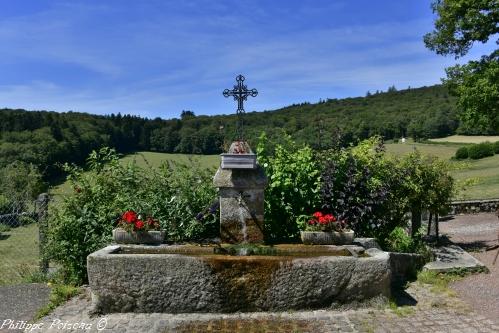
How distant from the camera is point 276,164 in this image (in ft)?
27.9

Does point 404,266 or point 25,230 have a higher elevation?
point 25,230

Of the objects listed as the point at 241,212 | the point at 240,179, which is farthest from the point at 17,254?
the point at 240,179

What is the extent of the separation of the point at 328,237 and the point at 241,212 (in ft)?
4.48

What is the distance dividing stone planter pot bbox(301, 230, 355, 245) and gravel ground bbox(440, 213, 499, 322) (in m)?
1.76

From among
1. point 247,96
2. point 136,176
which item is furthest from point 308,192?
point 136,176

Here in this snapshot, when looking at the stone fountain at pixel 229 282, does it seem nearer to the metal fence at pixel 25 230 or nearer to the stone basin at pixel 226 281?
the stone basin at pixel 226 281

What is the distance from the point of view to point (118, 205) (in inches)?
316

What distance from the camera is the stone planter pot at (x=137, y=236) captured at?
6895mm

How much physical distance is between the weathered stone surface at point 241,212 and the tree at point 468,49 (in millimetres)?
8571

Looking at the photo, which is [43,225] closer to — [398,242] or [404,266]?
[404,266]

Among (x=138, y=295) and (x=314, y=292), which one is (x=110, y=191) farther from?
(x=314, y=292)

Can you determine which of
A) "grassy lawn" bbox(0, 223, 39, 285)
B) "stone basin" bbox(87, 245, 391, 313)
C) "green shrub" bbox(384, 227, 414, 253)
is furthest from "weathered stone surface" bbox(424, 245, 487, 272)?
"grassy lawn" bbox(0, 223, 39, 285)

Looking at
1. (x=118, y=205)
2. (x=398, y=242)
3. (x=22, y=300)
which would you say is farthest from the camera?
(x=398, y=242)

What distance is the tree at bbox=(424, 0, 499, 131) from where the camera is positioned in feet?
41.9
